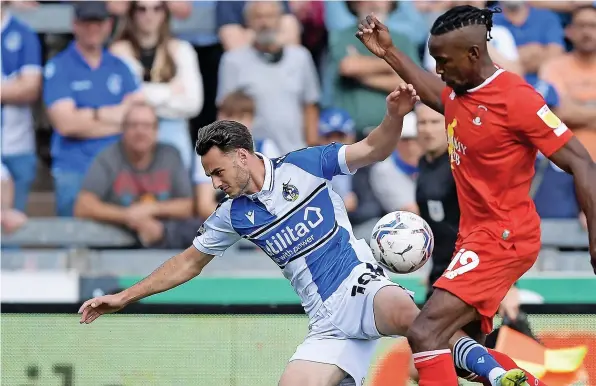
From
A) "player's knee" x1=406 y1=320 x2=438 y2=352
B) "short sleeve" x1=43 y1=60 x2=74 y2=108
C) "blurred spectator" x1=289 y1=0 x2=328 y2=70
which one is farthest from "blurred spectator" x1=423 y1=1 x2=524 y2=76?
"player's knee" x1=406 y1=320 x2=438 y2=352

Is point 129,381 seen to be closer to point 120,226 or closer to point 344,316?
point 344,316

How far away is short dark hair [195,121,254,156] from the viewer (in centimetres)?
546

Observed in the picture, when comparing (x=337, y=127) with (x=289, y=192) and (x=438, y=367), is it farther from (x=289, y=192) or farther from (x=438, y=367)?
(x=438, y=367)

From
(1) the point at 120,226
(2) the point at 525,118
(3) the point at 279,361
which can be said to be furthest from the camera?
(1) the point at 120,226

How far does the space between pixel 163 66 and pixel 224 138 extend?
524 cm

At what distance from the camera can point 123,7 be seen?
10.6 meters

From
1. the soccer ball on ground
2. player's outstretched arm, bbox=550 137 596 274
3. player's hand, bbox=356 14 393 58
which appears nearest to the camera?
player's outstretched arm, bbox=550 137 596 274

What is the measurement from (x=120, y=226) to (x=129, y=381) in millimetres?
3473

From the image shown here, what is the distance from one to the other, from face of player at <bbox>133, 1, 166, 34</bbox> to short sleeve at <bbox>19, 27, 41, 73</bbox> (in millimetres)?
1047

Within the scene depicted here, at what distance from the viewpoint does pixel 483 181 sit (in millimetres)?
5477

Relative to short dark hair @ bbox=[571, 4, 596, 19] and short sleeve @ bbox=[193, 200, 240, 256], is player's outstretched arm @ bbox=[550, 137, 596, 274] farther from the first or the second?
short dark hair @ bbox=[571, 4, 596, 19]

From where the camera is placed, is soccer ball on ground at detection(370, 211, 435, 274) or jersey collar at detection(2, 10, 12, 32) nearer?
soccer ball on ground at detection(370, 211, 435, 274)

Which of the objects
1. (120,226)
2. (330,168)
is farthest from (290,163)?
(120,226)

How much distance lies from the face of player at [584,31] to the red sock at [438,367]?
19.1ft
